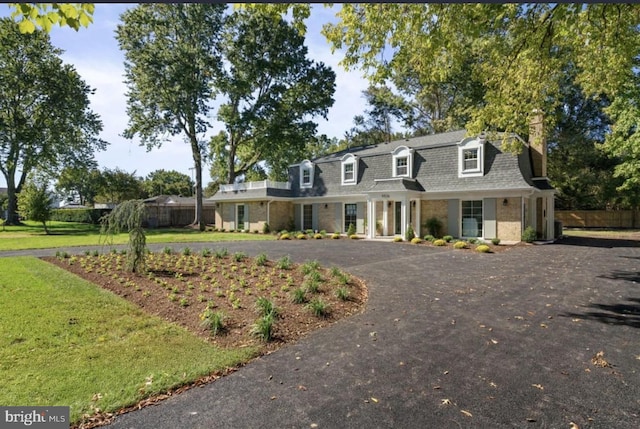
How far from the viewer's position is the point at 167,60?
1091 inches

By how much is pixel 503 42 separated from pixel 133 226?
1090 cm

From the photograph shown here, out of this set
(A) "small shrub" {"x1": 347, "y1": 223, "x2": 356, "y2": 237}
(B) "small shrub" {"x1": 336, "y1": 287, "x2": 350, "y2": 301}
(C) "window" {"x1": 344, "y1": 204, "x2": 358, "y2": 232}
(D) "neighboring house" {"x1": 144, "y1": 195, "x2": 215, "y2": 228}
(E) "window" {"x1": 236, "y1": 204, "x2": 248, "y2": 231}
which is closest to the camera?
(B) "small shrub" {"x1": 336, "y1": 287, "x2": 350, "y2": 301}

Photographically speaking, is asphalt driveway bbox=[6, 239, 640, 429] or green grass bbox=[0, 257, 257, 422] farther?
green grass bbox=[0, 257, 257, 422]

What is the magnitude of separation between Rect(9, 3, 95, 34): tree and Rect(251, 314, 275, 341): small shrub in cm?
402

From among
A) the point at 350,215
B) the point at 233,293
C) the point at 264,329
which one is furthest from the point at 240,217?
the point at 264,329

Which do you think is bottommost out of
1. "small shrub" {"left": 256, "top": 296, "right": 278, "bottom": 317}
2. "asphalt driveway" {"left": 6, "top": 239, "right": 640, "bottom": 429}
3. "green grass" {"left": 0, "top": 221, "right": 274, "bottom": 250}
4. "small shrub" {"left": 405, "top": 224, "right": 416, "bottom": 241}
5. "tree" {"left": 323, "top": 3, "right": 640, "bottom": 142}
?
"asphalt driveway" {"left": 6, "top": 239, "right": 640, "bottom": 429}

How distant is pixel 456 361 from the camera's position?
13.6 ft

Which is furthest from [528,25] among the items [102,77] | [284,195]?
[284,195]

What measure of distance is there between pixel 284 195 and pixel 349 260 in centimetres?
1455

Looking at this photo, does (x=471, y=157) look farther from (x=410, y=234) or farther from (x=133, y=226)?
(x=133, y=226)

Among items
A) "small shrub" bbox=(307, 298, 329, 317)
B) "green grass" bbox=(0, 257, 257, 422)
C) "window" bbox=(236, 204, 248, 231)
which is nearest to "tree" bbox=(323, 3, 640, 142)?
"small shrub" bbox=(307, 298, 329, 317)

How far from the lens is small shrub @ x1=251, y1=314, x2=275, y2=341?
190 inches

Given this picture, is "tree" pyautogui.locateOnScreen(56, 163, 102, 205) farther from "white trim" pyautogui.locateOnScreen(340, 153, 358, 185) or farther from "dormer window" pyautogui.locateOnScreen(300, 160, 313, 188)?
"white trim" pyautogui.locateOnScreen(340, 153, 358, 185)

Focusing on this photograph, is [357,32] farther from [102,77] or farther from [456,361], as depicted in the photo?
[456,361]
